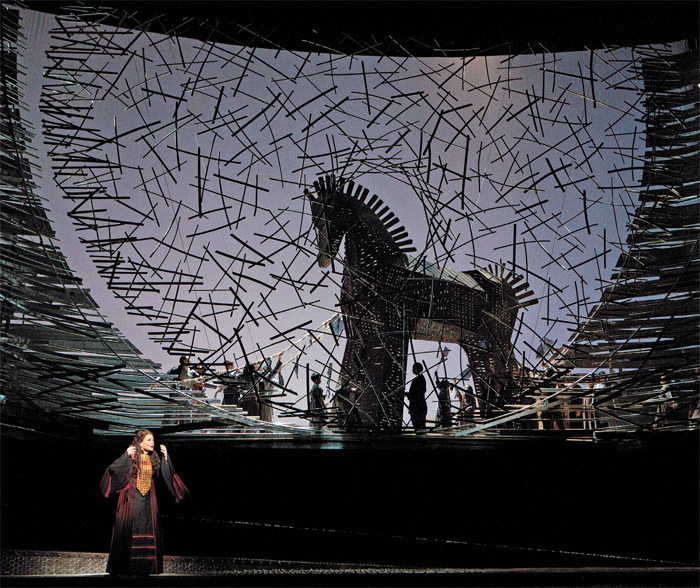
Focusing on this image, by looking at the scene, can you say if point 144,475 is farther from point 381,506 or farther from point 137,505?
point 381,506

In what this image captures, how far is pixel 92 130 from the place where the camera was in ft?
14.9

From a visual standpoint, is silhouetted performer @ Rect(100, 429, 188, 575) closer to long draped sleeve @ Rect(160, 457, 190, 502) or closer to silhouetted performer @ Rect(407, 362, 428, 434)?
long draped sleeve @ Rect(160, 457, 190, 502)

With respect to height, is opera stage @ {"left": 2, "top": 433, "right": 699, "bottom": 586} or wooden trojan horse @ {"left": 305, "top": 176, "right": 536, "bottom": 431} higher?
wooden trojan horse @ {"left": 305, "top": 176, "right": 536, "bottom": 431}

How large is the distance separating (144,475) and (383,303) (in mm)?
3321

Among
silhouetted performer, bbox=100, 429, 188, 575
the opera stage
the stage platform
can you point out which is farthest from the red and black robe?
the stage platform

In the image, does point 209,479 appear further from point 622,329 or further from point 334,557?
point 622,329

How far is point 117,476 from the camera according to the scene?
3.96 meters

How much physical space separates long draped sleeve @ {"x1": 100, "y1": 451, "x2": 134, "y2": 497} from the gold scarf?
0.22ft

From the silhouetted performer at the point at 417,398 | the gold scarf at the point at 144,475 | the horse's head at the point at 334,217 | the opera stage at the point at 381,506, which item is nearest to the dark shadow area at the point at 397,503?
the opera stage at the point at 381,506

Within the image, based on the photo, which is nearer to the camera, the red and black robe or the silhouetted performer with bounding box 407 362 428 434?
the red and black robe

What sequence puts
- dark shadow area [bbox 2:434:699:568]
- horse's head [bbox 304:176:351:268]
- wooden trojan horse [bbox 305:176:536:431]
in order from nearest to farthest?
dark shadow area [bbox 2:434:699:568] → wooden trojan horse [bbox 305:176:536:431] → horse's head [bbox 304:176:351:268]

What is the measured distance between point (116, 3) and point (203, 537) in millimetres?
3427

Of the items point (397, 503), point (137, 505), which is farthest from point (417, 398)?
point (137, 505)

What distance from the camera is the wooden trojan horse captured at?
20.4 feet
